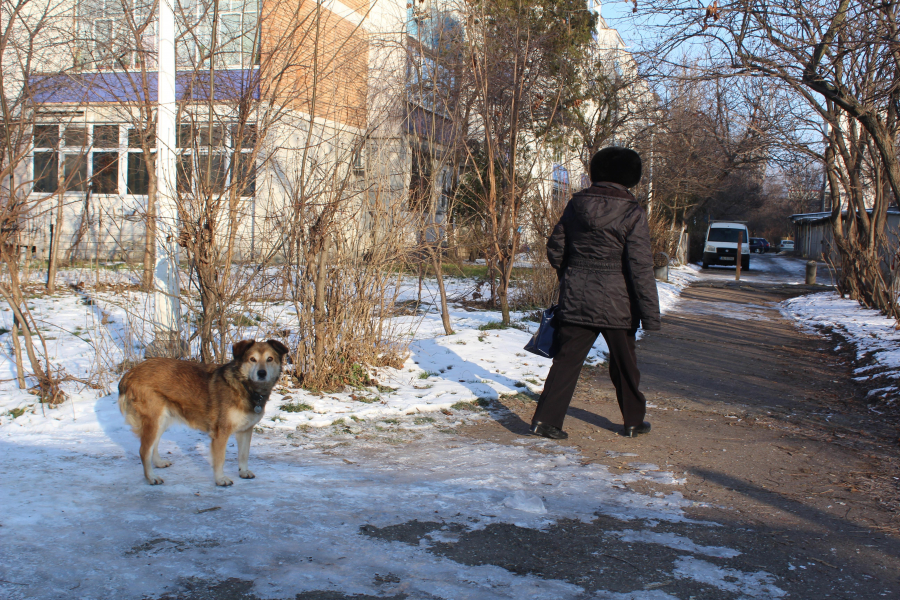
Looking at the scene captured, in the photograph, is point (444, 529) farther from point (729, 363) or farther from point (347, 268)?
point (729, 363)

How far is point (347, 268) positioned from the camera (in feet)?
21.7

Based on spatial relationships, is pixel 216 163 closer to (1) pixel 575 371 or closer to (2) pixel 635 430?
(1) pixel 575 371

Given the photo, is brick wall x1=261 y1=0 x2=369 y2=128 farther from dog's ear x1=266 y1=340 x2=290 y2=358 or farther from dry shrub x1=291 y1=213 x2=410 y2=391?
dog's ear x1=266 y1=340 x2=290 y2=358

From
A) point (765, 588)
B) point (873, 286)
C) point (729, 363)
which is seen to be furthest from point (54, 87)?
point (873, 286)

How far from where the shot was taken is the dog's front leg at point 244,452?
4.21 metres

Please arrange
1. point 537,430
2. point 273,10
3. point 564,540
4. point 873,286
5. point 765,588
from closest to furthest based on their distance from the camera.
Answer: point 765,588 < point 564,540 < point 537,430 < point 273,10 < point 873,286

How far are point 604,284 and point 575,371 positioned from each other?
2.30ft

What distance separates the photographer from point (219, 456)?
159 inches

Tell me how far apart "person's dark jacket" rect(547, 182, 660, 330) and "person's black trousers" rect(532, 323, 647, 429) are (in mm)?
113

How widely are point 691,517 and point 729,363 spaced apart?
5487 mm

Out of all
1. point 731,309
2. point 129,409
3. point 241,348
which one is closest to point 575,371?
point 241,348

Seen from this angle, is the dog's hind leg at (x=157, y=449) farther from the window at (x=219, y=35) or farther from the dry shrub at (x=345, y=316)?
the window at (x=219, y=35)

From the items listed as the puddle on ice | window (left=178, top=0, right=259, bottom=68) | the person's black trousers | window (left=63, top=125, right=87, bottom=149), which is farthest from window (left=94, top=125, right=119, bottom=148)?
the puddle on ice

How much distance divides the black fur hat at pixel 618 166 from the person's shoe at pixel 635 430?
1846mm
